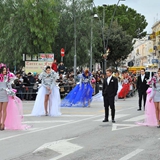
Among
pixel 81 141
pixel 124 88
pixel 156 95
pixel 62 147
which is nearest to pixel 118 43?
pixel 124 88

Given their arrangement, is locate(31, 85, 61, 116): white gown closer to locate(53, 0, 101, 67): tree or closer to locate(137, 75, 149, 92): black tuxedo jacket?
locate(137, 75, 149, 92): black tuxedo jacket

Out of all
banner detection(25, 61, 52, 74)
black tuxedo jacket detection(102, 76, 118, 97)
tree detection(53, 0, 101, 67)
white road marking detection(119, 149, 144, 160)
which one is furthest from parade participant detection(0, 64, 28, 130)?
tree detection(53, 0, 101, 67)

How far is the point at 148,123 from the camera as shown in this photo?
12.7m

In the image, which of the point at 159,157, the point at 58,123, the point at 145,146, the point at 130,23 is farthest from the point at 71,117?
the point at 130,23

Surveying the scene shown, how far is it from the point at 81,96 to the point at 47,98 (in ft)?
12.9

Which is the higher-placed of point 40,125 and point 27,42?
point 27,42

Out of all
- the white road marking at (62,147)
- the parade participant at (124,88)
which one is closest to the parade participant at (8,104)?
the white road marking at (62,147)

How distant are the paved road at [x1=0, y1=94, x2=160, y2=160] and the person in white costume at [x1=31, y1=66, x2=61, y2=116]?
157 cm

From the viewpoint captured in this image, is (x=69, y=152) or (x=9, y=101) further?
(x=9, y=101)

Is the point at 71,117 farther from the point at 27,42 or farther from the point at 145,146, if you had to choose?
the point at 27,42

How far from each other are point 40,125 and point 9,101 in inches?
58.3

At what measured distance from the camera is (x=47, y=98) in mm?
15539

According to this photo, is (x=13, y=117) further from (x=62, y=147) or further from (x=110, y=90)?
(x=110, y=90)

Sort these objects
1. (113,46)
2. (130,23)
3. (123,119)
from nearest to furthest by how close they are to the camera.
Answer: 1. (123,119)
2. (113,46)
3. (130,23)
